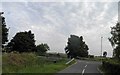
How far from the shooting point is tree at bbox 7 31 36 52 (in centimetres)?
9419

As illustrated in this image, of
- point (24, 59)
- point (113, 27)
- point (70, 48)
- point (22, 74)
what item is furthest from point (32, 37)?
point (22, 74)

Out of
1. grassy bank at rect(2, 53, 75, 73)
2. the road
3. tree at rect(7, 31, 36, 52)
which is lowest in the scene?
the road

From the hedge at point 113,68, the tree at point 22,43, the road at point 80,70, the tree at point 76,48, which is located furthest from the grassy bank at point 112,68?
the tree at point 76,48

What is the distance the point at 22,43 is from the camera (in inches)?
3757

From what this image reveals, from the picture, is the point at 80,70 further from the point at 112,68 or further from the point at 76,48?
the point at 76,48

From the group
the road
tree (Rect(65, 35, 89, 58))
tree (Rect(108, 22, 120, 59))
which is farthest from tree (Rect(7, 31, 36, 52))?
tree (Rect(108, 22, 120, 59))

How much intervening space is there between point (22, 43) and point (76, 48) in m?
21.9

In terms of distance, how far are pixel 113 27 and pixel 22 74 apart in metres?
14.4

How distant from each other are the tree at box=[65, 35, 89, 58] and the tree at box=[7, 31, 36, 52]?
14.8 meters

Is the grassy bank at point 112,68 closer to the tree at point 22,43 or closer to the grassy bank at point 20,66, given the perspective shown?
the grassy bank at point 20,66

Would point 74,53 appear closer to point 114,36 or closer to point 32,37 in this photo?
point 32,37

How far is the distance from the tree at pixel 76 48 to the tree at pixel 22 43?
584 inches

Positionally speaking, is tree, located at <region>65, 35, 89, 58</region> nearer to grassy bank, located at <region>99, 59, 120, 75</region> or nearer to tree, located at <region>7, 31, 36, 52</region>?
tree, located at <region>7, 31, 36, 52</region>

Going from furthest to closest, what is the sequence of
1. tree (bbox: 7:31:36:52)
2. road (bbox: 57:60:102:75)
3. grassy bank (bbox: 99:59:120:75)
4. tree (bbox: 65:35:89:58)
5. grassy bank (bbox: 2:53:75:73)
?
tree (bbox: 65:35:89:58) < tree (bbox: 7:31:36:52) < road (bbox: 57:60:102:75) < grassy bank (bbox: 2:53:75:73) < grassy bank (bbox: 99:59:120:75)
